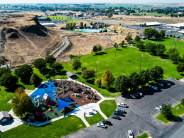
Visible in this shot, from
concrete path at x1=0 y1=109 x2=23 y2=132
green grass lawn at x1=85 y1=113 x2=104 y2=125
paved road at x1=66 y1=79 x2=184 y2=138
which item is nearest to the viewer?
paved road at x1=66 y1=79 x2=184 y2=138

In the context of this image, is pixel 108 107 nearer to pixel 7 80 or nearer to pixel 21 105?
pixel 21 105

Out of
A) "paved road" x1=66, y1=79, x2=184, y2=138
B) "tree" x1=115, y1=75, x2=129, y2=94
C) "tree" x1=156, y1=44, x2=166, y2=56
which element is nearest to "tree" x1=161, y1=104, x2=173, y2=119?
"paved road" x1=66, y1=79, x2=184, y2=138

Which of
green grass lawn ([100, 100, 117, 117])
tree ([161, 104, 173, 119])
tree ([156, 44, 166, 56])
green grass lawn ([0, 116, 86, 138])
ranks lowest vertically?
green grass lawn ([0, 116, 86, 138])

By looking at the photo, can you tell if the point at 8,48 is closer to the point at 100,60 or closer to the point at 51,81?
the point at 51,81

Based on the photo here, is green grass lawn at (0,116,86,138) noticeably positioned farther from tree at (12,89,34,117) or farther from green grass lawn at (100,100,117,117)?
green grass lawn at (100,100,117,117)

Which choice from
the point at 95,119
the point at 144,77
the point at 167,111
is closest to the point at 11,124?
the point at 95,119

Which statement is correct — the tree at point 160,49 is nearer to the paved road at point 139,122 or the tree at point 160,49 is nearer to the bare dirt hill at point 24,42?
the paved road at point 139,122
